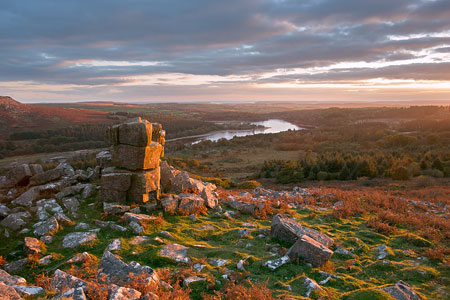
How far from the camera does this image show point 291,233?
27.2 feet

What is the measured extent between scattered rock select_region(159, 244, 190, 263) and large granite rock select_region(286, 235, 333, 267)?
277 cm

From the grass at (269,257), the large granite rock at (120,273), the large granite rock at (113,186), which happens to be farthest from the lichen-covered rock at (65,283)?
the large granite rock at (113,186)

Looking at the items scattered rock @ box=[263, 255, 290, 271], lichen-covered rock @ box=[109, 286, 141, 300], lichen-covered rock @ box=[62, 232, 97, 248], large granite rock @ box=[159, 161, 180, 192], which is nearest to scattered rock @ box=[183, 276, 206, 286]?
lichen-covered rock @ box=[109, 286, 141, 300]

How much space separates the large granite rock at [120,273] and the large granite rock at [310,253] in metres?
3.65

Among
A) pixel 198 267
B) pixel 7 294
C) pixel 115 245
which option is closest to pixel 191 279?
pixel 198 267

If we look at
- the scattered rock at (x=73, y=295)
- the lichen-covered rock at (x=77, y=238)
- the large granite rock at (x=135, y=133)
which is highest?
the large granite rock at (x=135, y=133)

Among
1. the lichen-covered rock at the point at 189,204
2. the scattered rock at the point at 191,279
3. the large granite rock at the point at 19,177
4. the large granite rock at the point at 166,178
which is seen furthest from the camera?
the large granite rock at the point at 19,177

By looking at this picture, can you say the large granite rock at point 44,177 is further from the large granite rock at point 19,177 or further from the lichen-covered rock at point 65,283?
the lichen-covered rock at point 65,283

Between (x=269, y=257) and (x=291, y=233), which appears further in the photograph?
(x=291, y=233)

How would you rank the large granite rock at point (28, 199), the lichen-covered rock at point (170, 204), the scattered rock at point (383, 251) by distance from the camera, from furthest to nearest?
the large granite rock at point (28, 199)
the lichen-covered rock at point (170, 204)
the scattered rock at point (383, 251)

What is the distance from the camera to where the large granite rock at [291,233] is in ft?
27.0

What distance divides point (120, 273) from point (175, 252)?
6.21 ft

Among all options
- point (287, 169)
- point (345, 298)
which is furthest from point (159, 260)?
point (287, 169)

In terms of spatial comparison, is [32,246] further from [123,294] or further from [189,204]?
[189,204]
